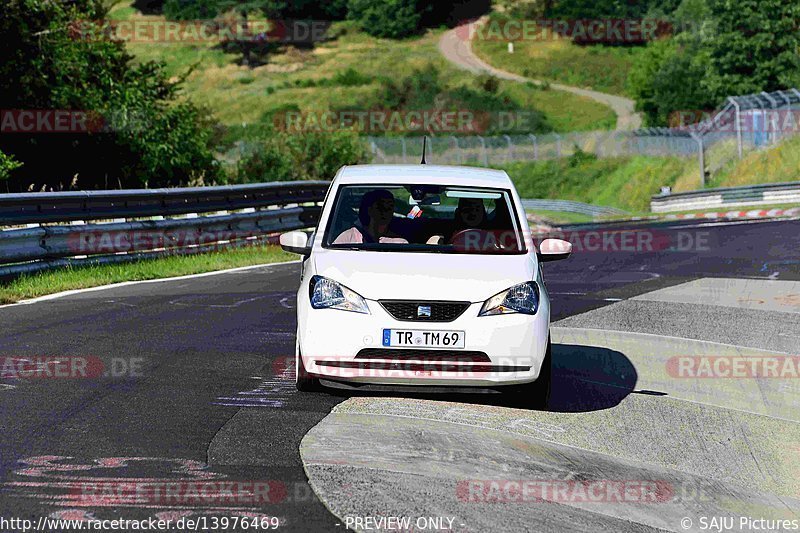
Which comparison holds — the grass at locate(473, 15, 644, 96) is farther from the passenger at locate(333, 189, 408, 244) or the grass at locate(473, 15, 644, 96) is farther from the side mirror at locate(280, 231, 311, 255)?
the side mirror at locate(280, 231, 311, 255)

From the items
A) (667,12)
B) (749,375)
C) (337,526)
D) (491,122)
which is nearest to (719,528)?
(337,526)

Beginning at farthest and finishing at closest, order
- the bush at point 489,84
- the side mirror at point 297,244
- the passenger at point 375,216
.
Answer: the bush at point 489,84 < the passenger at point 375,216 < the side mirror at point 297,244

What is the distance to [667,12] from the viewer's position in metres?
122

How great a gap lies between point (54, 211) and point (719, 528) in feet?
39.0

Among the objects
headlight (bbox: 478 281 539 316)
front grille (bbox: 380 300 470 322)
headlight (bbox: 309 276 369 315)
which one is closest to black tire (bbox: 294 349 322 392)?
headlight (bbox: 309 276 369 315)

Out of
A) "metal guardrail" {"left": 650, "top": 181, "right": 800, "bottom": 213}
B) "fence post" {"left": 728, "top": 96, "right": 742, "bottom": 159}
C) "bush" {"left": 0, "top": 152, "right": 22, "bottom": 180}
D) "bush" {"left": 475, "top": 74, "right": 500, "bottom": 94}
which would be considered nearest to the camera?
"bush" {"left": 0, "top": 152, "right": 22, "bottom": 180}

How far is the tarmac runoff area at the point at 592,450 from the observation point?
6.14m

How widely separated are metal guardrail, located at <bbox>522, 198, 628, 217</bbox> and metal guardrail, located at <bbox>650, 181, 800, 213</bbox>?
459cm

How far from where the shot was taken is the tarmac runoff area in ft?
20.2

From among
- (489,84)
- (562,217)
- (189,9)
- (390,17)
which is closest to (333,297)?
(562,217)

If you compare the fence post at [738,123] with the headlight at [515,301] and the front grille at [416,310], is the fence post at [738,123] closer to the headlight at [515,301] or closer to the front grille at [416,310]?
the headlight at [515,301]

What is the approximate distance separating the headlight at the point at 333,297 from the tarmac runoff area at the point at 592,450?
0.67 meters

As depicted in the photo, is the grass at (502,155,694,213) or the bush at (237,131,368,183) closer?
the bush at (237,131,368,183)

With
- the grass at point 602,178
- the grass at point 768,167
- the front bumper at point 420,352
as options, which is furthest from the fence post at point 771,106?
the front bumper at point 420,352
